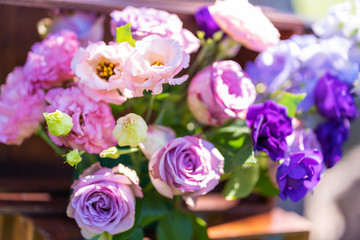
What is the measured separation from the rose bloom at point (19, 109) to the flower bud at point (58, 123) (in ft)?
0.54

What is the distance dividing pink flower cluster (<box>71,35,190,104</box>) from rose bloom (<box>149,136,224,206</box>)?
88 mm

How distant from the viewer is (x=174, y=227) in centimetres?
75

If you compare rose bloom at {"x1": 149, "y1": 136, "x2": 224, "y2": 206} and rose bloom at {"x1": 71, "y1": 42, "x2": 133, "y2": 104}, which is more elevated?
rose bloom at {"x1": 71, "y1": 42, "x2": 133, "y2": 104}

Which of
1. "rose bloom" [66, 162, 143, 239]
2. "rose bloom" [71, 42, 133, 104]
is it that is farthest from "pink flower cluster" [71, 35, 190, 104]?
"rose bloom" [66, 162, 143, 239]

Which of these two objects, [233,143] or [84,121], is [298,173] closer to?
[233,143]

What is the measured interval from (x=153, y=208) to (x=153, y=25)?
28 cm

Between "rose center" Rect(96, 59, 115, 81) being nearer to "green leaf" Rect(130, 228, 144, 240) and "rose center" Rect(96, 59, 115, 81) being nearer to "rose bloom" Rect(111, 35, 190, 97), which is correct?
"rose bloom" Rect(111, 35, 190, 97)

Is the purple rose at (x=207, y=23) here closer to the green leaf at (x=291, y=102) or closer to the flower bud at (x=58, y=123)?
the green leaf at (x=291, y=102)

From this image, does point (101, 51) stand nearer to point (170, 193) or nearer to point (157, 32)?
point (157, 32)

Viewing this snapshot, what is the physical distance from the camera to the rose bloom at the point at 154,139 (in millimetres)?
648

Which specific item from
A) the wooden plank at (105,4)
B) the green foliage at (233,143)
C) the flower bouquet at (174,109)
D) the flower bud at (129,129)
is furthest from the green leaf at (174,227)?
the wooden plank at (105,4)

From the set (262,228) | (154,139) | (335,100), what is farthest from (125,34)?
(262,228)

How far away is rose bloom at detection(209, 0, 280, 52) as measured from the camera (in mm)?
697

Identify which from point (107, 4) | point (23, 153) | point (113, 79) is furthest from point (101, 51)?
point (23, 153)
